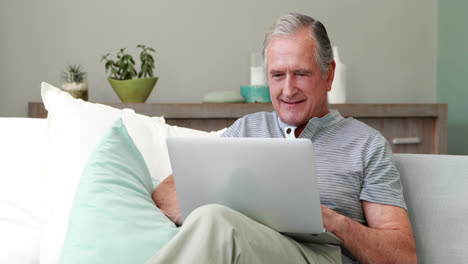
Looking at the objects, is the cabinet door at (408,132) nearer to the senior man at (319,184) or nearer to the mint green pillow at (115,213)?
the senior man at (319,184)

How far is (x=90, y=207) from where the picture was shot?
57.3 inches

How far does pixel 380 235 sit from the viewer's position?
4.94 ft

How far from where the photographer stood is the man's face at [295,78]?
175 centimetres

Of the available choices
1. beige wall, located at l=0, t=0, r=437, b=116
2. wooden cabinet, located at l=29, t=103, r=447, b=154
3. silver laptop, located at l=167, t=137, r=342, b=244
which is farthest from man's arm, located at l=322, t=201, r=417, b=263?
beige wall, located at l=0, t=0, r=437, b=116

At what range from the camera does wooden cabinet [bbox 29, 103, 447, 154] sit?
286cm

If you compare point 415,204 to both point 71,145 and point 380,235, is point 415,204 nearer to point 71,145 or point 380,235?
point 380,235

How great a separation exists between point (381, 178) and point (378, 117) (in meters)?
1.46

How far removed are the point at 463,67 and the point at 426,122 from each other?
50 centimetres

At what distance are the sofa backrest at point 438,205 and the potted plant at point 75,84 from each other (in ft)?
5.84

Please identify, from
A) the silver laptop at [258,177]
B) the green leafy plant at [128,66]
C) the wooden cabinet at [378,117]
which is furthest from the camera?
the green leafy plant at [128,66]

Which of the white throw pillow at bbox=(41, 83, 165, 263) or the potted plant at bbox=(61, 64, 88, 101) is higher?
the potted plant at bbox=(61, 64, 88, 101)

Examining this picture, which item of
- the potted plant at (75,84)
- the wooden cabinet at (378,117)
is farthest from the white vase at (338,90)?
the potted plant at (75,84)

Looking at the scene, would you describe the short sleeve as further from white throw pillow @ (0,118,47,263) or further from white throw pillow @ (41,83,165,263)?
white throw pillow @ (0,118,47,263)

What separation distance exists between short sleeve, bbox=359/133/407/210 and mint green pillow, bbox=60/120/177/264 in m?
0.53
